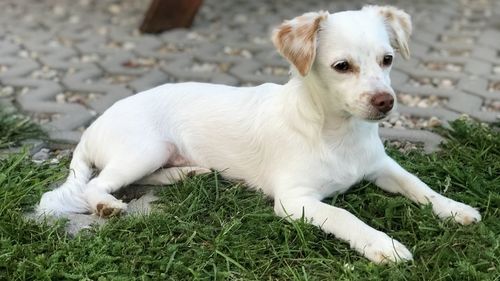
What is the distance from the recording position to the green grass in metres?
2.69

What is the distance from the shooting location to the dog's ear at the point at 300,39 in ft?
9.60

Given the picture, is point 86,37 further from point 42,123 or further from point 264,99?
point 264,99

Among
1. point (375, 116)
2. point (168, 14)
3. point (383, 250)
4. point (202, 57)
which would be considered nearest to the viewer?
point (383, 250)

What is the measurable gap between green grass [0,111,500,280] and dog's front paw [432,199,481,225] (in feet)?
0.15

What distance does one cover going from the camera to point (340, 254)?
2832mm

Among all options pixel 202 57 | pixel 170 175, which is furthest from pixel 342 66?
pixel 202 57

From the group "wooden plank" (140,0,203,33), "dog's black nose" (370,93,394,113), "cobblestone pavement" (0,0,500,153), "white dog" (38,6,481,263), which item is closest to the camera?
"dog's black nose" (370,93,394,113)

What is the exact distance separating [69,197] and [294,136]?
1.13m

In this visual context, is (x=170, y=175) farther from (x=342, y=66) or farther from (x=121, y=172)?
(x=342, y=66)

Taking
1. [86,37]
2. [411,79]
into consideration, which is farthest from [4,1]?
[411,79]

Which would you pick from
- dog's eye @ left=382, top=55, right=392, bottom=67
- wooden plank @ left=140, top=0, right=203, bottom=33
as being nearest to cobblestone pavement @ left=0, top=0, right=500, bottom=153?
wooden plank @ left=140, top=0, right=203, bottom=33

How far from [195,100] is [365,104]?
44.4 inches

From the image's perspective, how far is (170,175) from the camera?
350 centimetres

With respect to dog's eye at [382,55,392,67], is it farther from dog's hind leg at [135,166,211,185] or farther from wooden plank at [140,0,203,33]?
wooden plank at [140,0,203,33]
